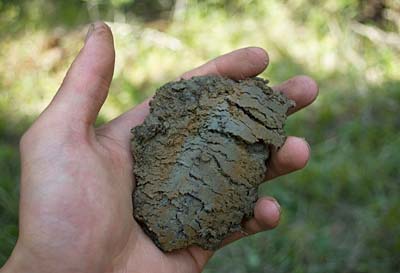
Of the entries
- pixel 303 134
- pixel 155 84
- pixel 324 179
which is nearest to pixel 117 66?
pixel 155 84

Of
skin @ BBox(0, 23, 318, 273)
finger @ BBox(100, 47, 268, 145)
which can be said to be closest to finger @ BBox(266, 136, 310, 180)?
skin @ BBox(0, 23, 318, 273)

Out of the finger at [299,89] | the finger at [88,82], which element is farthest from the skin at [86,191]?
the finger at [299,89]

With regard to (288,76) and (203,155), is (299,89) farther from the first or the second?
(288,76)

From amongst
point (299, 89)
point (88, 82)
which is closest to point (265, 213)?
point (299, 89)

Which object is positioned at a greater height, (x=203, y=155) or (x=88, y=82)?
(x=88, y=82)

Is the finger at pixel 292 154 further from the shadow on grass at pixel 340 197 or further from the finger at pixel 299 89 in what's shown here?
the shadow on grass at pixel 340 197

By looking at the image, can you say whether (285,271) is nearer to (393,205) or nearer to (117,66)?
(393,205)
